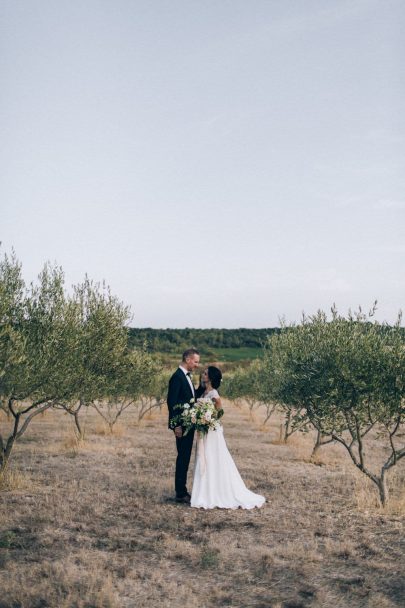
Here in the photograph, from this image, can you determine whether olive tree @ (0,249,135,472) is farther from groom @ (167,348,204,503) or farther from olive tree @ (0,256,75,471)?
groom @ (167,348,204,503)

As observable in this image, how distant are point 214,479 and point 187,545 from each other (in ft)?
9.48

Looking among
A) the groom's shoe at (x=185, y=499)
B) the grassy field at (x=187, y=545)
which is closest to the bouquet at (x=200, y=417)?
the groom's shoe at (x=185, y=499)

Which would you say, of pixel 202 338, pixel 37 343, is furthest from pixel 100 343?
pixel 202 338

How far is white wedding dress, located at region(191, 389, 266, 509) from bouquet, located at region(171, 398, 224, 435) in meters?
0.36

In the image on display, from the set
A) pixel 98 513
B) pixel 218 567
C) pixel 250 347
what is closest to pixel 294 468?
pixel 98 513

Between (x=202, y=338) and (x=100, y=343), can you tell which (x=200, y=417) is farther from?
(x=202, y=338)

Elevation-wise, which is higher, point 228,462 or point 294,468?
point 228,462

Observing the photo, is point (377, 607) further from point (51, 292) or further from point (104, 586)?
point (51, 292)

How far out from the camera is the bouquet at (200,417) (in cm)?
1288

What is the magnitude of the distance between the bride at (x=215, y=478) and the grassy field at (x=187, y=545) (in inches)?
16.1

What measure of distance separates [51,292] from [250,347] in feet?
413

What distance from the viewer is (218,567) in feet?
30.9

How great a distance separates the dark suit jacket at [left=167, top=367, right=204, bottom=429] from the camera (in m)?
13.3

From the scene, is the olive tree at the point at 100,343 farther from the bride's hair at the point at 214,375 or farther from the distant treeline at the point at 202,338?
the distant treeline at the point at 202,338
